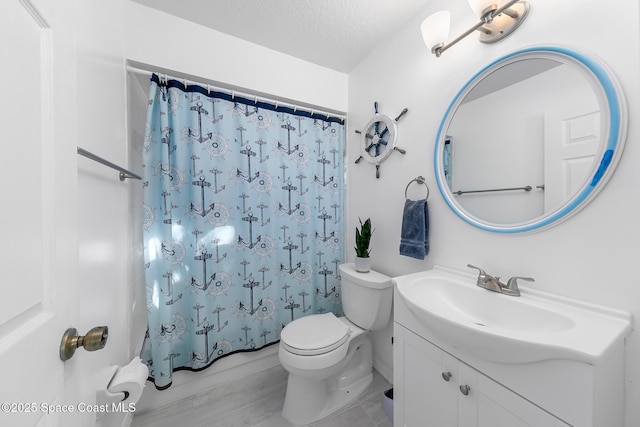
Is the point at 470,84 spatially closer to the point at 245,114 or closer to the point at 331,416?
the point at 245,114

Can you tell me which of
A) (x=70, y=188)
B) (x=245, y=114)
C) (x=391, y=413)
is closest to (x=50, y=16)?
(x=70, y=188)

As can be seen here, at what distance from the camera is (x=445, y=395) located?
85 cm

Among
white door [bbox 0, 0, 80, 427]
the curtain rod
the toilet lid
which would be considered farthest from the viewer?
the curtain rod

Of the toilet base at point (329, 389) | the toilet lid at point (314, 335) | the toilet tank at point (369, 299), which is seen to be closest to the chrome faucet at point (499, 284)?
the toilet tank at point (369, 299)

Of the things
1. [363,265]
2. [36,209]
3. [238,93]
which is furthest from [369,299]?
[238,93]

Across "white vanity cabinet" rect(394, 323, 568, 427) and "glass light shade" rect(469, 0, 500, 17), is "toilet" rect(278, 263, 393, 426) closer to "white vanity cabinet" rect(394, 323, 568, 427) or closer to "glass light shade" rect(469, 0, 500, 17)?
"white vanity cabinet" rect(394, 323, 568, 427)

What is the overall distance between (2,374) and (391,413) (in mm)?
1554

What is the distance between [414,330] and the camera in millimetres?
954

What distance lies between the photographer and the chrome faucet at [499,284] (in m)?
0.87

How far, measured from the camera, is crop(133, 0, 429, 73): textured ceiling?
1256 millimetres

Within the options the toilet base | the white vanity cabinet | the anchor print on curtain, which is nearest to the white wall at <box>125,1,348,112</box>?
the anchor print on curtain

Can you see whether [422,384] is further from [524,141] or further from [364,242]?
[524,141]

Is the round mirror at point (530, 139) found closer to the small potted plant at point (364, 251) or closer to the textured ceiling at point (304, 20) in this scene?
the small potted plant at point (364, 251)

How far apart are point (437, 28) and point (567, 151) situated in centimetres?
77
